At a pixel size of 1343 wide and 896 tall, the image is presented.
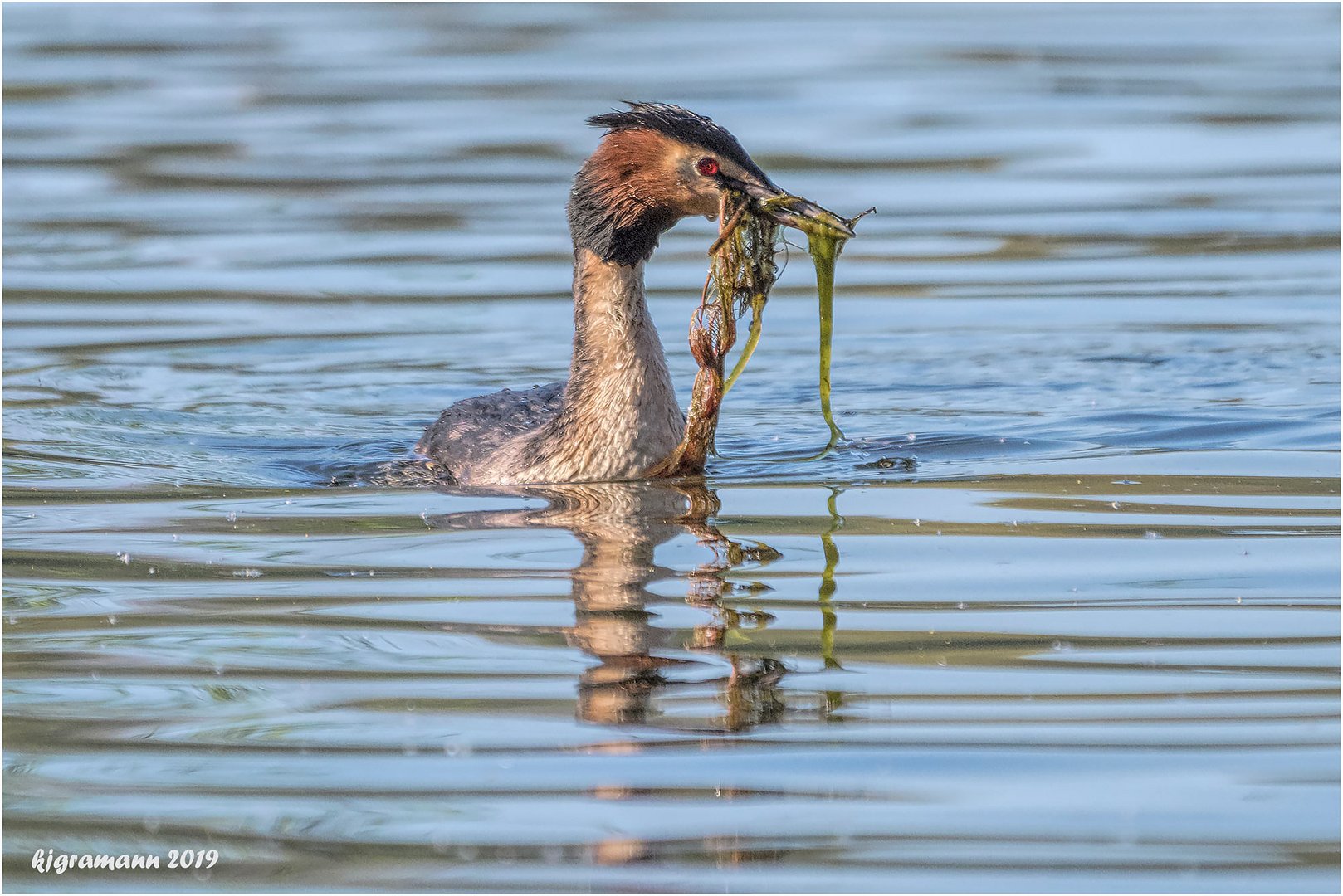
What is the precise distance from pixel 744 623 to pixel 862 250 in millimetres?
9051

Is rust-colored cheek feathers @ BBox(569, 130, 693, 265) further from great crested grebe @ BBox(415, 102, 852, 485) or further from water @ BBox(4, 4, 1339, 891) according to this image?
water @ BBox(4, 4, 1339, 891)

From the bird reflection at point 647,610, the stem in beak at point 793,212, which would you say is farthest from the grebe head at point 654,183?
the bird reflection at point 647,610

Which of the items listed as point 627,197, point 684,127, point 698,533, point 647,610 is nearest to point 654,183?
point 627,197

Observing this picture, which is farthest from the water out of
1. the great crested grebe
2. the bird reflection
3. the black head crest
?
the black head crest

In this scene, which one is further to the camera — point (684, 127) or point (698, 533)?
point (684, 127)

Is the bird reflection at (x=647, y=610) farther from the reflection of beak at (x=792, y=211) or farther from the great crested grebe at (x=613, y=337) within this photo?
the reflection of beak at (x=792, y=211)

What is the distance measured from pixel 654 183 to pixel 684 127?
303 mm

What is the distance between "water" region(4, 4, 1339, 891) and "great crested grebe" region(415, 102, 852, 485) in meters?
0.27

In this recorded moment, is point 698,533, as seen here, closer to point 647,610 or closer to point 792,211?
point 647,610

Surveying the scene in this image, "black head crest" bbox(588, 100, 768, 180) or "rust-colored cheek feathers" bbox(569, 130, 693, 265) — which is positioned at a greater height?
"black head crest" bbox(588, 100, 768, 180)

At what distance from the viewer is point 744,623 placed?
6621mm

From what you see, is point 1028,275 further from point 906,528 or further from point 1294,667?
point 1294,667

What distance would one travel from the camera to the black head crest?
326 inches

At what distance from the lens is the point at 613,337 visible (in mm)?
9070
